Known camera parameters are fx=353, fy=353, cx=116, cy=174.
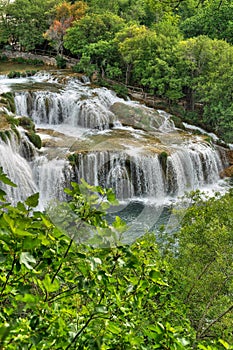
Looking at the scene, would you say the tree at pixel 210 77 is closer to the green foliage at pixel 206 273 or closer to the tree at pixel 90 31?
the tree at pixel 90 31

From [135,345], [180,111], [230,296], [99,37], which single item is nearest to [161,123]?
→ [180,111]

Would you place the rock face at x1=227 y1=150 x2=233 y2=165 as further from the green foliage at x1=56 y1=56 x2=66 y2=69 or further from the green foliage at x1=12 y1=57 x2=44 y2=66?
the green foliage at x1=12 y1=57 x2=44 y2=66

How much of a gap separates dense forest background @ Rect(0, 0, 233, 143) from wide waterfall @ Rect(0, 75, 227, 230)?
216 centimetres

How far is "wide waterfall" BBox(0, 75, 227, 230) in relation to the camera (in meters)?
13.2

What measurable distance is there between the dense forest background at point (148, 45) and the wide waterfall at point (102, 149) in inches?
84.9

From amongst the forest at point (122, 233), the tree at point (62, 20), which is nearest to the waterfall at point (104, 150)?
the forest at point (122, 233)

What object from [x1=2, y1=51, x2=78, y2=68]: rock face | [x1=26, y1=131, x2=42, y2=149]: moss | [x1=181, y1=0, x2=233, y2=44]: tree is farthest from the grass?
[x1=26, y1=131, x2=42, y2=149]: moss

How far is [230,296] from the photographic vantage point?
15.4 ft

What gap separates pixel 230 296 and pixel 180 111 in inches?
662

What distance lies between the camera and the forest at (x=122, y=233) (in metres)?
1.51

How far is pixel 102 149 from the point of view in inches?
555

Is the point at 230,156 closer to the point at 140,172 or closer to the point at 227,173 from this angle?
the point at 227,173

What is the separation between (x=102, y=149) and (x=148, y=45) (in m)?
10.4

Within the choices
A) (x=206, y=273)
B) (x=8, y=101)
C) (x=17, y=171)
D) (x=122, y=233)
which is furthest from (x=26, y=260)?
(x=8, y=101)
